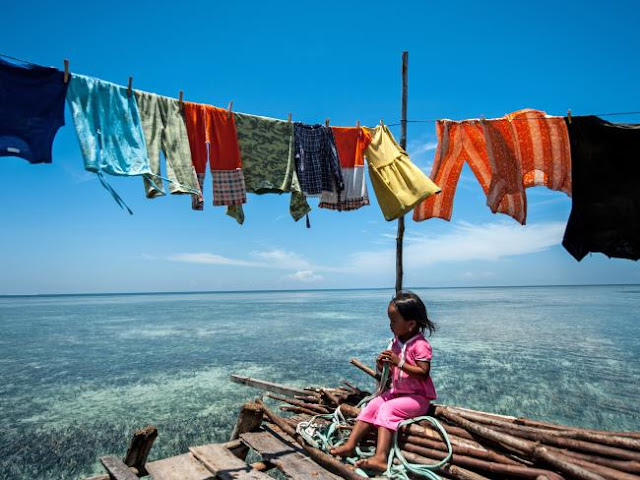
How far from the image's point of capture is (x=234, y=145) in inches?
225

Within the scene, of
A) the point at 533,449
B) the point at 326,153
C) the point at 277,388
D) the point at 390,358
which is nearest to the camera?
the point at 533,449

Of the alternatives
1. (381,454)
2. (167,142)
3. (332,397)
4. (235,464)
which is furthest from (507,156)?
(235,464)

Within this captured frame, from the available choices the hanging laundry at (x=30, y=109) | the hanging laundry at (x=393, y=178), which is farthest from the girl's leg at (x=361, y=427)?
the hanging laundry at (x=30, y=109)

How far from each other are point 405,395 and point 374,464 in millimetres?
801

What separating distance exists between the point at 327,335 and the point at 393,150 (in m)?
21.8

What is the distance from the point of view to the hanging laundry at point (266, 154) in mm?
5852

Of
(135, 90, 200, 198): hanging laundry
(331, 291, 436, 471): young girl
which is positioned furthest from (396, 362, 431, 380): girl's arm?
(135, 90, 200, 198): hanging laundry

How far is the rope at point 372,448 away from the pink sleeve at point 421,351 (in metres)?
0.33

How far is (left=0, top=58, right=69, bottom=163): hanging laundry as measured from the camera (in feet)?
13.9

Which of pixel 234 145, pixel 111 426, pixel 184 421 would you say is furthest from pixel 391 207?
pixel 111 426

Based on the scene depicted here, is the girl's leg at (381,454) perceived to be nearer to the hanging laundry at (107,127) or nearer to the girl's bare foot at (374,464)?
the girl's bare foot at (374,464)

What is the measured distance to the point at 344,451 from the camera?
3777mm

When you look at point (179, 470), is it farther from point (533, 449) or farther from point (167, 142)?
point (167, 142)

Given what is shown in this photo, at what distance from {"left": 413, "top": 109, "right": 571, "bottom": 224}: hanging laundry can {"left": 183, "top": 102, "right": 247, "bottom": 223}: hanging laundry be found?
3185 millimetres
